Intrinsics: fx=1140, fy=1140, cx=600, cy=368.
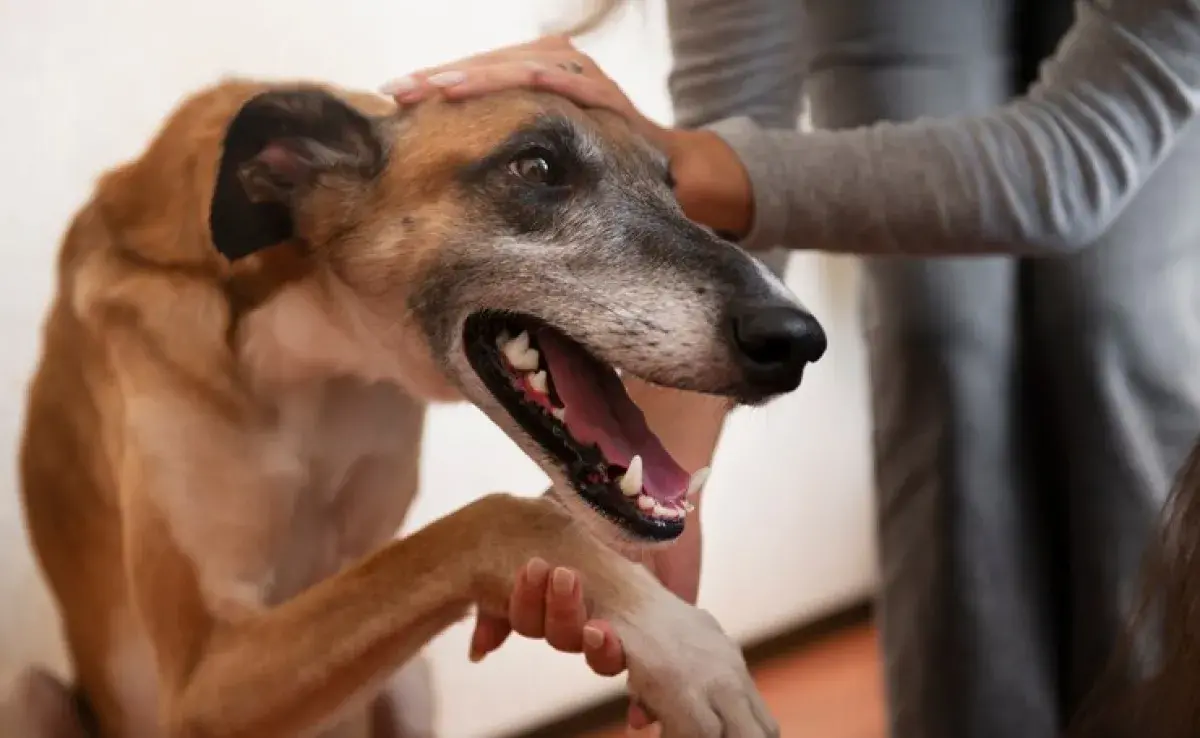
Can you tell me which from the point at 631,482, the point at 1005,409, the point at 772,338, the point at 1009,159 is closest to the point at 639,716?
the point at 631,482

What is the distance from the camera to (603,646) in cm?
75

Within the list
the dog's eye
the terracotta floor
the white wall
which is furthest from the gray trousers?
the dog's eye

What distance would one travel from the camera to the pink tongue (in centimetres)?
78

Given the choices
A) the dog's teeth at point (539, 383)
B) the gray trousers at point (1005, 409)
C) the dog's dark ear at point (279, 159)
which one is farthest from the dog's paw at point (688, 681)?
the gray trousers at point (1005, 409)

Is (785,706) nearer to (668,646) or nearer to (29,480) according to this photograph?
(668,646)

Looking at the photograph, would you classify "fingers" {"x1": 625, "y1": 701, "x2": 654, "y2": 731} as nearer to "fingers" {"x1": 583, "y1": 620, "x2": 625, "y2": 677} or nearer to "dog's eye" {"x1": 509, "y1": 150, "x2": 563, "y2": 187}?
"fingers" {"x1": 583, "y1": 620, "x2": 625, "y2": 677}

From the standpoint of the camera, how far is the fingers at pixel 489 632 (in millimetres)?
801

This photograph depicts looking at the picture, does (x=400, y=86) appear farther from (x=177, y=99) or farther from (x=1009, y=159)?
(x=1009, y=159)

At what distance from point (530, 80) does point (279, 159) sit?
0.63 ft

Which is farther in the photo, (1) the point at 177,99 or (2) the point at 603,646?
(1) the point at 177,99

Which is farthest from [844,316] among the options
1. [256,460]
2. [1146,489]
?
[256,460]

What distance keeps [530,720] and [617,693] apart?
17 centimetres

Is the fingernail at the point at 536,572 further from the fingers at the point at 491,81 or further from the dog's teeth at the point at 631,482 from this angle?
the fingers at the point at 491,81

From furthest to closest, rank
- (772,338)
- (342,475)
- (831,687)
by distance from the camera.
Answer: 1. (831,687)
2. (342,475)
3. (772,338)
